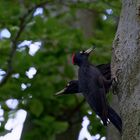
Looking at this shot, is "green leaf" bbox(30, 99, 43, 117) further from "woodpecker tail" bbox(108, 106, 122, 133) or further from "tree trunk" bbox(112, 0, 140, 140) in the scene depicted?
"woodpecker tail" bbox(108, 106, 122, 133)

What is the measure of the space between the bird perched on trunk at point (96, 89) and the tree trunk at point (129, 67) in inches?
3.1

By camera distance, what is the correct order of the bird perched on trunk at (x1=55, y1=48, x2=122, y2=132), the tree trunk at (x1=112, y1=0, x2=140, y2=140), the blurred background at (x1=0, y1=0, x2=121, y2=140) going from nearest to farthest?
the tree trunk at (x1=112, y1=0, x2=140, y2=140) → the bird perched on trunk at (x1=55, y1=48, x2=122, y2=132) → the blurred background at (x1=0, y1=0, x2=121, y2=140)

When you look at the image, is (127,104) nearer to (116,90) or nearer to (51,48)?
(116,90)

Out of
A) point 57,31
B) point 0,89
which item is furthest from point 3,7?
point 0,89

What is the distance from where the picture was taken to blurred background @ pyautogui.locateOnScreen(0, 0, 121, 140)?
419cm

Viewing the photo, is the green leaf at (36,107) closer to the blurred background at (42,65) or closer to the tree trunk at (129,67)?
the blurred background at (42,65)

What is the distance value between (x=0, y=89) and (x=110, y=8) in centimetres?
107

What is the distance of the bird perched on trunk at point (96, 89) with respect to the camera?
2.68m

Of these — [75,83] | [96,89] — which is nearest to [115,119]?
[96,89]

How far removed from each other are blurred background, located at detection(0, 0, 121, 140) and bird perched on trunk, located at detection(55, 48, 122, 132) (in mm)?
972

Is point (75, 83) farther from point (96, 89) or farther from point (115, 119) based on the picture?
point (115, 119)

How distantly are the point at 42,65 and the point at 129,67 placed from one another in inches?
73.0

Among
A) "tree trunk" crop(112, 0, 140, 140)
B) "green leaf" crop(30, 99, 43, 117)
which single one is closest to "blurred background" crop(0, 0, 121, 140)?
"green leaf" crop(30, 99, 43, 117)

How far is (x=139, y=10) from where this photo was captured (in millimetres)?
2773
